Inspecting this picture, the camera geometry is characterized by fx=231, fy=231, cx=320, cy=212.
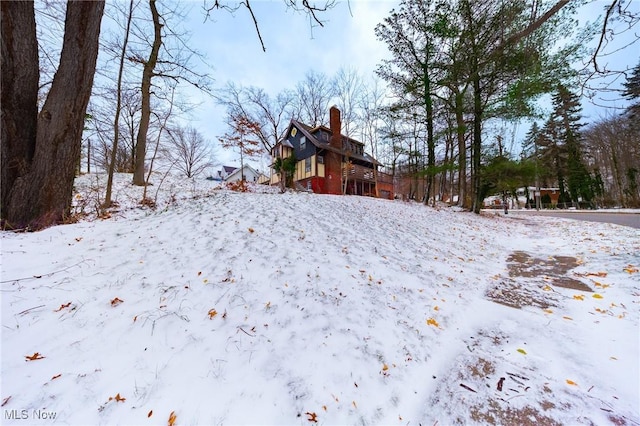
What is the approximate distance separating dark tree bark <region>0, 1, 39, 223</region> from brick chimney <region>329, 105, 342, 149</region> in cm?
1723

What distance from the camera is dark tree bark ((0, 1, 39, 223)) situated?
3.76 metres

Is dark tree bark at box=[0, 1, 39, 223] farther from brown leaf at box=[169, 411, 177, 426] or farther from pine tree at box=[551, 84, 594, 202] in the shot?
pine tree at box=[551, 84, 594, 202]

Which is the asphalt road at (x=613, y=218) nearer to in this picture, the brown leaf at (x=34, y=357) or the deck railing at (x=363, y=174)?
the deck railing at (x=363, y=174)

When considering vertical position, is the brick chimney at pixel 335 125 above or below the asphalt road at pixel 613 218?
above

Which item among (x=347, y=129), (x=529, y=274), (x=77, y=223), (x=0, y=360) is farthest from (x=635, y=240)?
(x=347, y=129)

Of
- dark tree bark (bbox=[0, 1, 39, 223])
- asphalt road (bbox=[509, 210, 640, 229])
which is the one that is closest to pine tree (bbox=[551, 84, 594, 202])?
asphalt road (bbox=[509, 210, 640, 229])

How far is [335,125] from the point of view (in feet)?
64.2

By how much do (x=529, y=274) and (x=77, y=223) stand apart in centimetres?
857

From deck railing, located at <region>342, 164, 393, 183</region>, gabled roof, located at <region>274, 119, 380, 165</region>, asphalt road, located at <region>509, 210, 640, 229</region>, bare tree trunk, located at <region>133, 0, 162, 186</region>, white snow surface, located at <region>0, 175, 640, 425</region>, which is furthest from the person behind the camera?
deck railing, located at <region>342, 164, 393, 183</region>

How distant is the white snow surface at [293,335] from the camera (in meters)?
1.58

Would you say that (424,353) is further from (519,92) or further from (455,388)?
(519,92)

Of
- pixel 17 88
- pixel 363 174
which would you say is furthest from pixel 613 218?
pixel 17 88

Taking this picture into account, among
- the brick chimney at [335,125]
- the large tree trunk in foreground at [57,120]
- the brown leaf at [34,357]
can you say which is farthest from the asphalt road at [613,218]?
the large tree trunk in foreground at [57,120]

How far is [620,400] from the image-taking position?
1630mm
